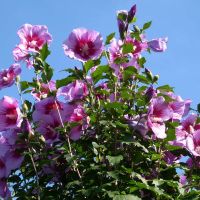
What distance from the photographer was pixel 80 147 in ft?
9.40

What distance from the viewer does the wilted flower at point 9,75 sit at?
3113mm

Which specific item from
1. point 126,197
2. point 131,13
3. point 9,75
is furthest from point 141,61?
point 126,197

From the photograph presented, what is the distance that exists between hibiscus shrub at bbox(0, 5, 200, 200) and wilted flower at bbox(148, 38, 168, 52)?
0.20 meters

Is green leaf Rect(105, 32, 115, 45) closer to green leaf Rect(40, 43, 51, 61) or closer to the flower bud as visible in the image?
the flower bud

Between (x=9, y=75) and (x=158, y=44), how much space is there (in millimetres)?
1018

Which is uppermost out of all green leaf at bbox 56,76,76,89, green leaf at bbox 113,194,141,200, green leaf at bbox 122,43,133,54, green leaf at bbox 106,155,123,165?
green leaf at bbox 122,43,133,54

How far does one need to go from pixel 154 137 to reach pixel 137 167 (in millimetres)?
243

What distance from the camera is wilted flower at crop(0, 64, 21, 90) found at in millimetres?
3113

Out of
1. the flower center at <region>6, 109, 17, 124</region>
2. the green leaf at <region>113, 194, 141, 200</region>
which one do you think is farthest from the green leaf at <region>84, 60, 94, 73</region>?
the green leaf at <region>113, 194, 141, 200</region>

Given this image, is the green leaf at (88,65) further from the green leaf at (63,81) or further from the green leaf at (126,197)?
the green leaf at (126,197)

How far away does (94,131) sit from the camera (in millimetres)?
3025

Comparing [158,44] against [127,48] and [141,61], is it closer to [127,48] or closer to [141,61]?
[141,61]

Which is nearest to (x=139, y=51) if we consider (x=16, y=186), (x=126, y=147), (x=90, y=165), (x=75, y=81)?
(x=75, y=81)

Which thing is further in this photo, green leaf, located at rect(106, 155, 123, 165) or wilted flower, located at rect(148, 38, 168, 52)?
wilted flower, located at rect(148, 38, 168, 52)
